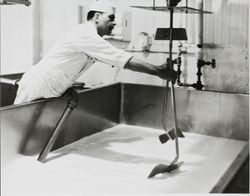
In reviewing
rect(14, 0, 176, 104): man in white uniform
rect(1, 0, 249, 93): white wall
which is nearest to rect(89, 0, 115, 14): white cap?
rect(14, 0, 176, 104): man in white uniform

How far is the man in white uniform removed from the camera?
58.4 inches

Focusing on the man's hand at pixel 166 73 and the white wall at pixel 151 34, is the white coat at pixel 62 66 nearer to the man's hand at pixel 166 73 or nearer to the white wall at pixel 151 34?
the man's hand at pixel 166 73

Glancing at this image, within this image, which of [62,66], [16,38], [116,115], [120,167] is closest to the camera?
[120,167]

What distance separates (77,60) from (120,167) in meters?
0.54

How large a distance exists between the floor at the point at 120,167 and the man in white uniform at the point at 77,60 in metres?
0.31

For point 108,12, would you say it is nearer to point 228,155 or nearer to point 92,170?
point 92,170

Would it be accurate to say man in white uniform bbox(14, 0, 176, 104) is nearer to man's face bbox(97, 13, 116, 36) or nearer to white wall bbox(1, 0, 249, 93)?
man's face bbox(97, 13, 116, 36)

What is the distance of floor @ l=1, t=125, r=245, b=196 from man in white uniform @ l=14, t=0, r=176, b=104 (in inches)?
12.4

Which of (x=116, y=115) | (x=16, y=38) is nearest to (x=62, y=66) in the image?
(x=116, y=115)

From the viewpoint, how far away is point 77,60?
5.33 ft

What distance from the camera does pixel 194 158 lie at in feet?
5.24

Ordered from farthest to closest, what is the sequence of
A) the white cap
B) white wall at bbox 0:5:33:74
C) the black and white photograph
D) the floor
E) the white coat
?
white wall at bbox 0:5:33:74 → the white cap → the white coat → the black and white photograph → the floor

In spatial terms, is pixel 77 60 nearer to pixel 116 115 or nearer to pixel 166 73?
pixel 166 73

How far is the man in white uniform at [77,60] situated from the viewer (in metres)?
1.48
